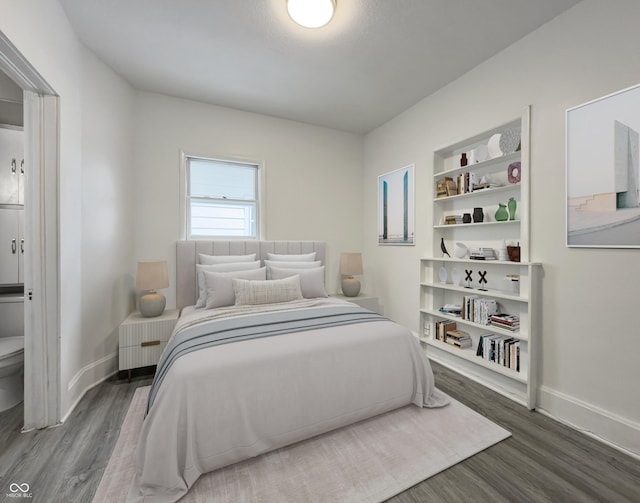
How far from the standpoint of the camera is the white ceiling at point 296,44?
199 centimetres

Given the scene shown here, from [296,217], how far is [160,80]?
210 cm

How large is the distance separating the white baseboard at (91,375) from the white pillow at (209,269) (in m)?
0.92

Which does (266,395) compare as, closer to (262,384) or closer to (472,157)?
(262,384)

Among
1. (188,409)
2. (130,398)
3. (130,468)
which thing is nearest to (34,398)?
(130,398)

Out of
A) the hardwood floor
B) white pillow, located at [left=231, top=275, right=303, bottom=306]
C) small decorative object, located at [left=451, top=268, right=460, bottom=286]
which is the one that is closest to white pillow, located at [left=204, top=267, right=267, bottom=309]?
white pillow, located at [left=231, top=275, right=303, bottom=306]

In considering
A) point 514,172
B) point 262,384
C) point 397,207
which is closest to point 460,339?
point 514,172

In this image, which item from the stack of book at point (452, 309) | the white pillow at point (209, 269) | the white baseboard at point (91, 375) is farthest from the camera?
the stack of book at point (452, 309)

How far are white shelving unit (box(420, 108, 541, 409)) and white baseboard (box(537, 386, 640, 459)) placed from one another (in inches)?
3.8

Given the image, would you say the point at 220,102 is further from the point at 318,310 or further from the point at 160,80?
the point at 318,310

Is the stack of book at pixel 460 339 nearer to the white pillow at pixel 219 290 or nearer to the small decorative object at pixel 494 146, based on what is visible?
Result: the small decorative object at pixel 494 146

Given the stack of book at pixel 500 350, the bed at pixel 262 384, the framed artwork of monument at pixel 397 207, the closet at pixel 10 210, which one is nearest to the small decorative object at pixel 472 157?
the framed artwork of monument at pixel 397 207

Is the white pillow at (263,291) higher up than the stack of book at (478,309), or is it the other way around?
the white pillow at (263,291)

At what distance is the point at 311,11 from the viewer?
1909 millimetres

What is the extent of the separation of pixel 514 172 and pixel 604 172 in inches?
24.6
